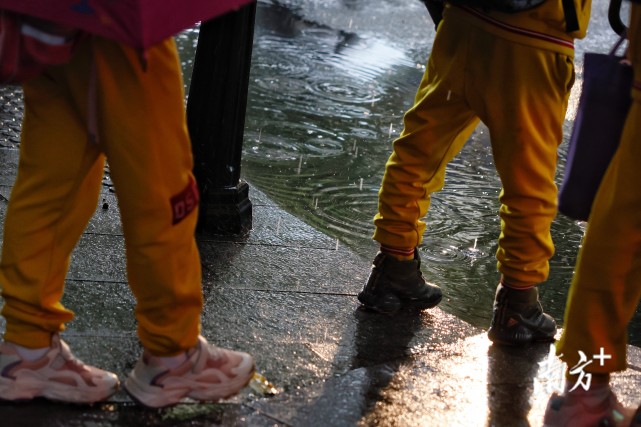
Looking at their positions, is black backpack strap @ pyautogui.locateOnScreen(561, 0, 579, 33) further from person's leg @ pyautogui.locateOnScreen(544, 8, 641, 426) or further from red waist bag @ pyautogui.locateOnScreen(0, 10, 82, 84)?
red waist bag @ pyautogui.locateOnScreen(0, 10, 82, 84)

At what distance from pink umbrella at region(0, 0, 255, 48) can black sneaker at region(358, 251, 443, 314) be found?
1.52 meters

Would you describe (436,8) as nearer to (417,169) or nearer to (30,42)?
(417,169)

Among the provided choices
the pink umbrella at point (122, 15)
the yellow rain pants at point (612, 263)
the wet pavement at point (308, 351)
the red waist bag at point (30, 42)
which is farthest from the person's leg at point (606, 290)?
the red waist bag at point (30, 42)

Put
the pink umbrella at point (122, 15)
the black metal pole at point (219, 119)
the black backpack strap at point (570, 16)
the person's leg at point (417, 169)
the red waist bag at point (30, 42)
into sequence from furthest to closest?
the black metal pole at point (219, 119) < the person's leg at point (417, 169) < the black backpack strap at point (570, 16) < the red waist bag at point (30, 42) < the pink umbrella at point (122, 15)

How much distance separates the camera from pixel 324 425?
2.74 meters

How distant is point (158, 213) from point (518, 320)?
149cm

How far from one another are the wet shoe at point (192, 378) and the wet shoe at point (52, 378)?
0.09 meters

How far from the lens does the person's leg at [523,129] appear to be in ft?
10.5

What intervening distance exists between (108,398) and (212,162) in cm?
163

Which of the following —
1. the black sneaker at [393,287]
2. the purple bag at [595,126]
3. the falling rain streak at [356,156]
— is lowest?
the falling rain streak at [356,156]

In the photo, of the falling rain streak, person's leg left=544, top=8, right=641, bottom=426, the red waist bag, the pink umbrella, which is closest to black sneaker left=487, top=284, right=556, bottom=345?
the falling rain streak

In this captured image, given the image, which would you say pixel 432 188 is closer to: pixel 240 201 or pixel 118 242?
pixel 240 201

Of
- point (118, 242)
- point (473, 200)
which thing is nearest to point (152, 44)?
point (118, 242)

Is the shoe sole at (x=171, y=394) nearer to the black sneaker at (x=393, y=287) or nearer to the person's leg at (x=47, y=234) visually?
the person's leg at (x=47, y=234)
